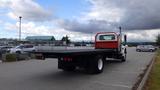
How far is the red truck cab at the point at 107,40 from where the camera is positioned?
829 inches

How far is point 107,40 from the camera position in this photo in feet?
71.1

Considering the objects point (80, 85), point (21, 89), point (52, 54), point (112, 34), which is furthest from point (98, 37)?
point (21, 89)

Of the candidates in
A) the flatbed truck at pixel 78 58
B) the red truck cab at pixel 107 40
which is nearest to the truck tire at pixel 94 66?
the flatbed truck at pixel 78 58

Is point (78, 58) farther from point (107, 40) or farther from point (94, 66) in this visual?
point (107, 40)

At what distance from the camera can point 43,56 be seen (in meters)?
12.7

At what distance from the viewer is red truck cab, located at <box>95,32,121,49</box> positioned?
21062mm

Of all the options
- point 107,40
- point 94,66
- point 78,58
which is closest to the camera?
point 78,58

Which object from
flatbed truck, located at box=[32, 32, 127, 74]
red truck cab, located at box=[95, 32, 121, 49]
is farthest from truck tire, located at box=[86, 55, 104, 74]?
red truck cab, located at box=[95, 32, 121, 49]

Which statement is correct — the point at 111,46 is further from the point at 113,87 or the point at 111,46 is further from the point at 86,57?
the point at 113,87

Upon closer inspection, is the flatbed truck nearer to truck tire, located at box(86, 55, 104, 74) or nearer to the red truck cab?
truck tire, located at box(86, 55, 104, 74)

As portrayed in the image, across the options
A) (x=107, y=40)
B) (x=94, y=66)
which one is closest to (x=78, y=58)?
(x=94, y=66)

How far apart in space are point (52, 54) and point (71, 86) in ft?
8.11

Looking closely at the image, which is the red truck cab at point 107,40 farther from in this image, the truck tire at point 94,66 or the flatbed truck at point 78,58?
the truck tire at point 94,66

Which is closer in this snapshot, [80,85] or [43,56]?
[80,85]
